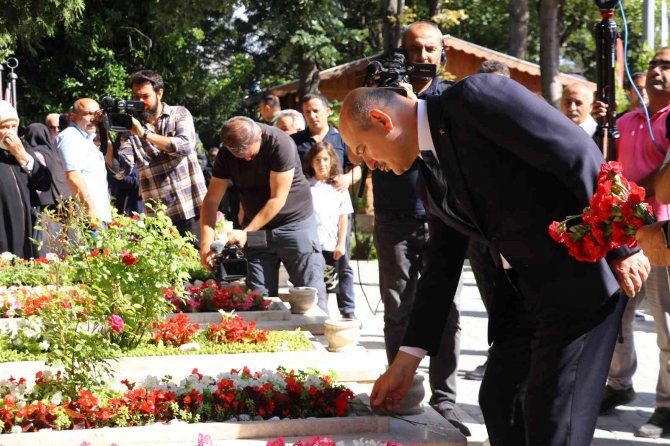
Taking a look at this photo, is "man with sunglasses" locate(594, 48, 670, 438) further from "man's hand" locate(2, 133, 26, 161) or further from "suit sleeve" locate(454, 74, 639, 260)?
"man's hand" locate(2, 133, 26, 161)

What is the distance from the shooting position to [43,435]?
397 cm

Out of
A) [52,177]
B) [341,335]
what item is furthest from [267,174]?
[52,177]

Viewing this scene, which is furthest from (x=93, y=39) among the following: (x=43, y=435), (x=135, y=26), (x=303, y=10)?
(x=43, y=435)

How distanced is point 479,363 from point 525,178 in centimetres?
457

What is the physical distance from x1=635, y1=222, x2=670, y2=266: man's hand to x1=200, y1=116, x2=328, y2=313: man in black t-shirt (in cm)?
420

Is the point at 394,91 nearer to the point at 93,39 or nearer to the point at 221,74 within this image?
the point at 93,39

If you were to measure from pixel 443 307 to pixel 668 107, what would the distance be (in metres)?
2.86

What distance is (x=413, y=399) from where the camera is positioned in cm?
436

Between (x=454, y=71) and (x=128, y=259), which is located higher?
(x=454, y=71)

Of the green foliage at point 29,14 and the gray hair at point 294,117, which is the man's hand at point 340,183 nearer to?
the gray hair at point 294,117

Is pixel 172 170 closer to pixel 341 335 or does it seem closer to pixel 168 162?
pixel 168 162

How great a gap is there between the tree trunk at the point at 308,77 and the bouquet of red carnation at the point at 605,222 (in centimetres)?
1847

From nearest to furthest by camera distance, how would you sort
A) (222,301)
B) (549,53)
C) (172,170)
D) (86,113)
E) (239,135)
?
(239,135)
(222,301)
(172,170)
(86,113)
(549,53)

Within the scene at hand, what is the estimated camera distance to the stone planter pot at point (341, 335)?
220 inches
